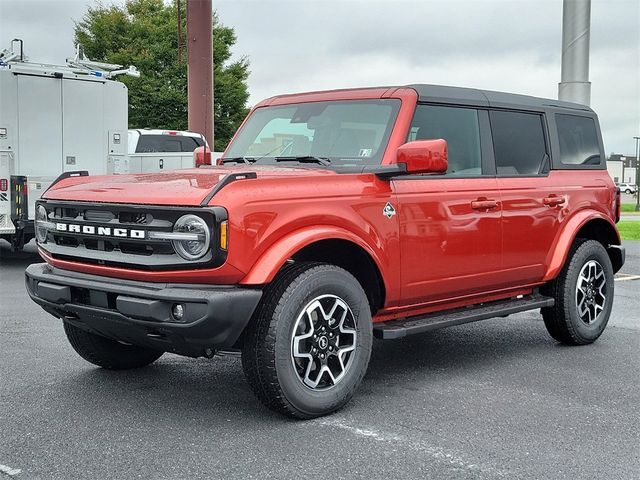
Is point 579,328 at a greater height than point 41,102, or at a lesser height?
lesser

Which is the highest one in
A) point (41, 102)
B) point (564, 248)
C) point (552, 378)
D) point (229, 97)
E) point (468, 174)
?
point (229, 97)

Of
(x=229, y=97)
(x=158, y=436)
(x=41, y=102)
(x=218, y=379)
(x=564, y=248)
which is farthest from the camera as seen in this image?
(x=229, y=97)

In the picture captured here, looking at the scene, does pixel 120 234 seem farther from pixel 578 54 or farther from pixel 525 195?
pixel 578 54

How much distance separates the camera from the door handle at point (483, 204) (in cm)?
566

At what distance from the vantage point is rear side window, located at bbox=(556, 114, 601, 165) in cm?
680

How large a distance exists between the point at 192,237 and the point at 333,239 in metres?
0.93

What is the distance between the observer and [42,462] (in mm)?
3914

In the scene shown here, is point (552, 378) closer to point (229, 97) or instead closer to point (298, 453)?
point (298, 453)

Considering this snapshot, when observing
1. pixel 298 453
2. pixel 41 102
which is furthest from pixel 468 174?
pixel 41 102

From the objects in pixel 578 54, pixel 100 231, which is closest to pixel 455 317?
pixel 100 231

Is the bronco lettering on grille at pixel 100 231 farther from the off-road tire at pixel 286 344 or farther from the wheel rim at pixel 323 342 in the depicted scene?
the wheel rim at pixel 323 342

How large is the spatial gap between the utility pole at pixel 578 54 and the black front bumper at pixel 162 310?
437 inches

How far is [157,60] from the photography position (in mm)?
42875

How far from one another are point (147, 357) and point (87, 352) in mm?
420
